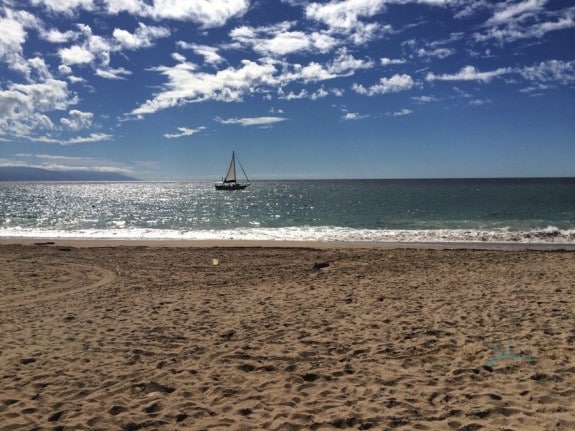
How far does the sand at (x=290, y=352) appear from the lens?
5.26 meters

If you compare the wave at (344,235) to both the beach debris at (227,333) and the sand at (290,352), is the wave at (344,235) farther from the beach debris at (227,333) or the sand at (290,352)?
the beach debris at (227,333)

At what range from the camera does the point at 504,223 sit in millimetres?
37844

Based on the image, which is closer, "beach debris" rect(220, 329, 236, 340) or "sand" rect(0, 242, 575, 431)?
"sand" rect(0, 242, 575, 431)

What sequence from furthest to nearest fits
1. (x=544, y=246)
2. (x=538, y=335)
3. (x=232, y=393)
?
(x=544, y=246) < (x=538, y=335) < (x=232, y=393)

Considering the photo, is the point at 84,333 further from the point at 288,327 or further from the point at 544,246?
the point at 544,246

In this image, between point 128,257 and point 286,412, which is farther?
point 128,257

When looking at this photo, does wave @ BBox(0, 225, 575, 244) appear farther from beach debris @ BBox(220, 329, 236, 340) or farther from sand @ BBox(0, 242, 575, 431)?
beach debris @ BBox(220, 329, 236, 340)

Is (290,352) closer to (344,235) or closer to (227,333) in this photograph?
(227,333)

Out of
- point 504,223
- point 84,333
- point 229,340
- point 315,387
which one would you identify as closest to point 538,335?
point 315,387

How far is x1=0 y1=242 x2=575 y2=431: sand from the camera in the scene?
5262mm

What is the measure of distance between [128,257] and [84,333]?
10822 mm

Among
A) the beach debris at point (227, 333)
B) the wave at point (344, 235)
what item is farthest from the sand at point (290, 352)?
the wave at point (344, 235)

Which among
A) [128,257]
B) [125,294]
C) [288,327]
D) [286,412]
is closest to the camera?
[286,412]

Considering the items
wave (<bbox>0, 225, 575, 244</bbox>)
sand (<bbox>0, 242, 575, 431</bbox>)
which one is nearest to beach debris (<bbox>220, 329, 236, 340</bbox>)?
sand (<bbox>0, 242, 575, 431</bbox>)
